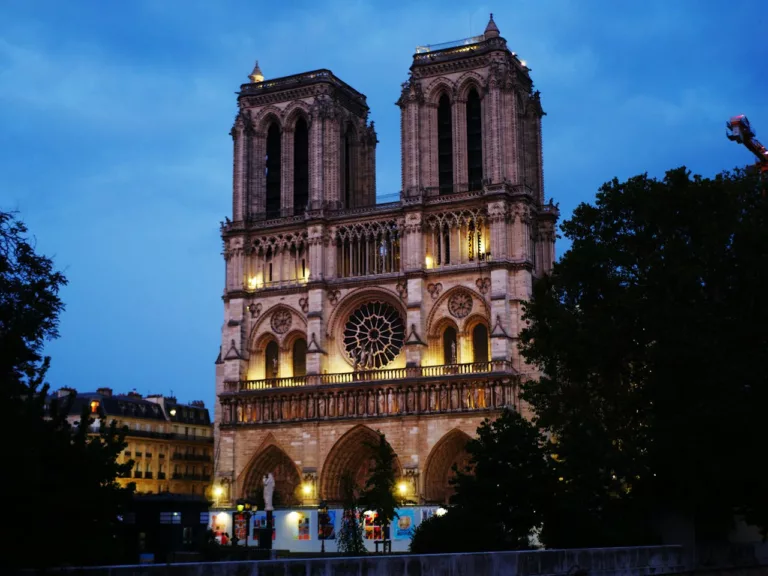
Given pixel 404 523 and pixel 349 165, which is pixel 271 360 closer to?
pixel 349 165

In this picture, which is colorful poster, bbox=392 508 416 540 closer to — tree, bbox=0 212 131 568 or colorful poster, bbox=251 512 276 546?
colorful poster, bbox=251 512 276 546

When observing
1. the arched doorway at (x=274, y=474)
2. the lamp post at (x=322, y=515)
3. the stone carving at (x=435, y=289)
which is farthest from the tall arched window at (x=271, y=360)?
the stone carving at (x=435, y=289)

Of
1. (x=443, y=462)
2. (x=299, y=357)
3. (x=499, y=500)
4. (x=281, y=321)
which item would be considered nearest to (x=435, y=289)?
(x=443, y=462)

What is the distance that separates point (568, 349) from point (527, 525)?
252 inches

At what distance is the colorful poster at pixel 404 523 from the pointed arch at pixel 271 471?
7.64 meters

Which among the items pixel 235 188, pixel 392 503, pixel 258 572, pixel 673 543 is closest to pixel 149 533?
pixel 392 503

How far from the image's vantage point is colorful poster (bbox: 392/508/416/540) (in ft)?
183

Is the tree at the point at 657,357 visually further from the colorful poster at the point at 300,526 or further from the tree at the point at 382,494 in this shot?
the colorful poster at the point at 300,526

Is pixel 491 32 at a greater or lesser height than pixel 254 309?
greater

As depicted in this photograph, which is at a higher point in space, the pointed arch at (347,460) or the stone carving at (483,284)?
the stone carving at (483,284)

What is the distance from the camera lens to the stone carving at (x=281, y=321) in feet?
210

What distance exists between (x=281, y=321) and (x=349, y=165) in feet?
35.8

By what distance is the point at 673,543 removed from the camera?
1248 inches

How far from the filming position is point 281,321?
64312 mm
